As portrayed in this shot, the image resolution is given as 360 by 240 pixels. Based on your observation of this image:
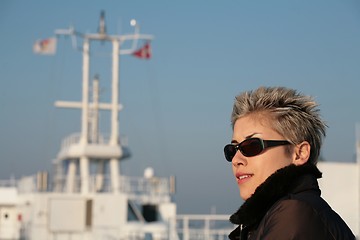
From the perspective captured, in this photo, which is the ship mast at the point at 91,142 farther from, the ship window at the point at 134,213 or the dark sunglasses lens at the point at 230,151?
the dark sunglasses lens at the point at 230,151

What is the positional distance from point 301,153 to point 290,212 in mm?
295

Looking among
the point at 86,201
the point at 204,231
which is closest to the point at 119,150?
the point at 86,201

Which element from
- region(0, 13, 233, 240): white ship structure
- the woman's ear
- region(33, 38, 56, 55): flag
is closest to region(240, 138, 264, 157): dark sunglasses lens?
the woman's ear

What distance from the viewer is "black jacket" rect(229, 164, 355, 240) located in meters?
1.84


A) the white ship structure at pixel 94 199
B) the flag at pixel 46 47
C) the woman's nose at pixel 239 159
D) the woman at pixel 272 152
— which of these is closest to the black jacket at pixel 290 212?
the woman at pixel 272 152

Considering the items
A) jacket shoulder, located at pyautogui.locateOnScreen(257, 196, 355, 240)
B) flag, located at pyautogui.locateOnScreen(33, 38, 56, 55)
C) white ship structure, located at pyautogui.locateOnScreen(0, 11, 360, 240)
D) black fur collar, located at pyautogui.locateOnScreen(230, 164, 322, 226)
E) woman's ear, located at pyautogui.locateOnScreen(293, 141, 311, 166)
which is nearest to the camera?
jacket shoulder, located at pyautogui.locateOnScreen(257, 196, 355, 240)

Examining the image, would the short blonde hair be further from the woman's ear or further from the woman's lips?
the woman's lips

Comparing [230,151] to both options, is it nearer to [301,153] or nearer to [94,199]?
[301,153]

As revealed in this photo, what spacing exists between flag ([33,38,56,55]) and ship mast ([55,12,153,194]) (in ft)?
9.12

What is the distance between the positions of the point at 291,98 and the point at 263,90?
0.09m

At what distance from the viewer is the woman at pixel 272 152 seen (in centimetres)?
202

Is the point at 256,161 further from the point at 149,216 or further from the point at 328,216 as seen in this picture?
the point at 149,216

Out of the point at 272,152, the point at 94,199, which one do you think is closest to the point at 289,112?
the point at 272,152

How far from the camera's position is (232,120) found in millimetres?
2248
